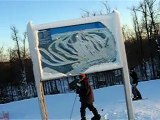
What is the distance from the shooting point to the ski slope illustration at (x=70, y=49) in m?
6.39

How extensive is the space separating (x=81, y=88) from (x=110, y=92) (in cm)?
968

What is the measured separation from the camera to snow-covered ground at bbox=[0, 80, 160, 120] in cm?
1370

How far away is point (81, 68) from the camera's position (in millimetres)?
6426

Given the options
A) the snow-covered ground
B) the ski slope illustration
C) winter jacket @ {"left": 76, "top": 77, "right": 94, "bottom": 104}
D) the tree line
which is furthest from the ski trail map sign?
the tree line

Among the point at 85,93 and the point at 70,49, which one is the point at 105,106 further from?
the point at 70,49

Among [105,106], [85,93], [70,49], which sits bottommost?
[105,106]

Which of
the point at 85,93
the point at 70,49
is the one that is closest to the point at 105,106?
the point at 85,93

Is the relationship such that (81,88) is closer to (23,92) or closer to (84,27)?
(84,27)

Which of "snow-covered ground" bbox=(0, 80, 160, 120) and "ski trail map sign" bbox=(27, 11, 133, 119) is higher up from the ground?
"ski trail map sign" bbox=(27, 11, 133, 119)

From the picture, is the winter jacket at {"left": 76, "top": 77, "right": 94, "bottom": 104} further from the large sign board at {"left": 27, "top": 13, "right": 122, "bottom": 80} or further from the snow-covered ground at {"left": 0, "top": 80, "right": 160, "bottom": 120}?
the large sign board at {"left": 27, "top": 13, "right": 122, "bottom": 80}

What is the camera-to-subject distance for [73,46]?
252 inches

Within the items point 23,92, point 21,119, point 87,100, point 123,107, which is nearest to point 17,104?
point 21,119

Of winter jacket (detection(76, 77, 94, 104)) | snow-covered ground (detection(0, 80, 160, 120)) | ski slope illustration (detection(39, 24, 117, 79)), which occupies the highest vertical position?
ski slope illustration (detection(39, 24, 117, 79))

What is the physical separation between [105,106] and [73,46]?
1027 centimetres
